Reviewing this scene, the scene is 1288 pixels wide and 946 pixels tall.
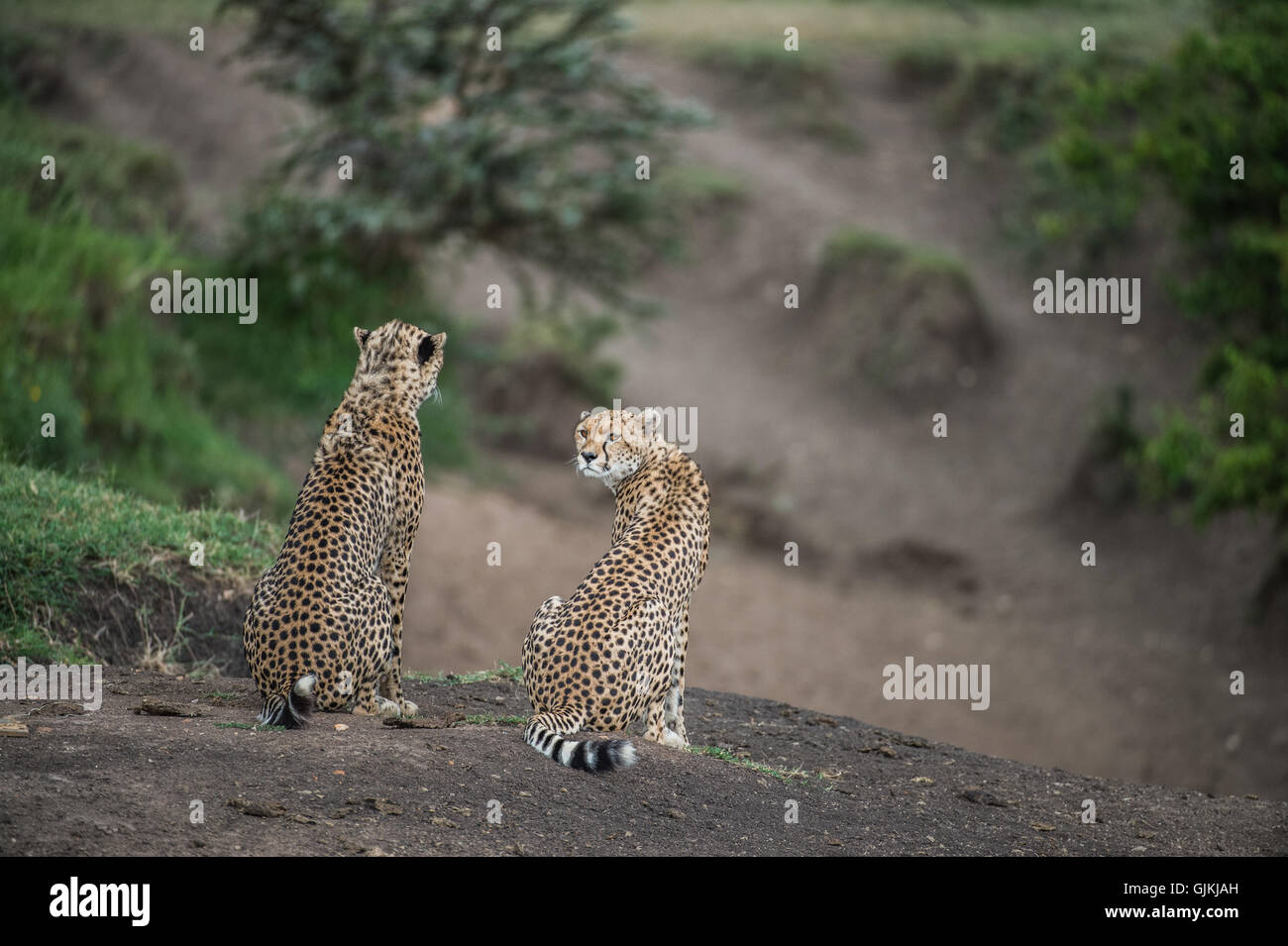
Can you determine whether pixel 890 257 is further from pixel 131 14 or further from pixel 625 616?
pixel 625 616

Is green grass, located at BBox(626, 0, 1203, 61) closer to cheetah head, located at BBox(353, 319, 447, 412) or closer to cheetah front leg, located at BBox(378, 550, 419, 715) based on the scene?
cheetah head, located at BBox(353, 319, 447, 412)

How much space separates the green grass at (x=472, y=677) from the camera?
25.0 feet

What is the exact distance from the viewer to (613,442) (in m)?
6.70

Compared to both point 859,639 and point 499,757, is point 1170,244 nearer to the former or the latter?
point 859,639

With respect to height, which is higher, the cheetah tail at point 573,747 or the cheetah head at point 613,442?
the cheetah head at point 613,442

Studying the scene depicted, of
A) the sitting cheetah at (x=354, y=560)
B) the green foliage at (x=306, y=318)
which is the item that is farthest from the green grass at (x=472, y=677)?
the green foliage at (x=306, y=318)

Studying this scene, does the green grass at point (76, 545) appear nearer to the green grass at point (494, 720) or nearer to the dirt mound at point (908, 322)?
the green grass at point (494, 720)

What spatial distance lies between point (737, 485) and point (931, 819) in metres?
14.7

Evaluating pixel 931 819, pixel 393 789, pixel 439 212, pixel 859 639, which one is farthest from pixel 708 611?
pixel 393 789

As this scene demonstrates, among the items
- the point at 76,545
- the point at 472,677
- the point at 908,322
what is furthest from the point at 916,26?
the point at 76,545

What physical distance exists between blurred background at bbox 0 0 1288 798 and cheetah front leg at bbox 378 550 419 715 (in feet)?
5.51

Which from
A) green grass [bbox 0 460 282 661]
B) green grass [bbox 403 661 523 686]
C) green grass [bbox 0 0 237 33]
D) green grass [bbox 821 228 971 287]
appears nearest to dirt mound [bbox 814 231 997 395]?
green grass [bbox 821 228 971 287]

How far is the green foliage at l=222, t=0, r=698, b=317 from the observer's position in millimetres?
16344

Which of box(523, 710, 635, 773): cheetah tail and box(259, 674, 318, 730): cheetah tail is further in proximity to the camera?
box(259, 674, 318, 730): cheetah tail
